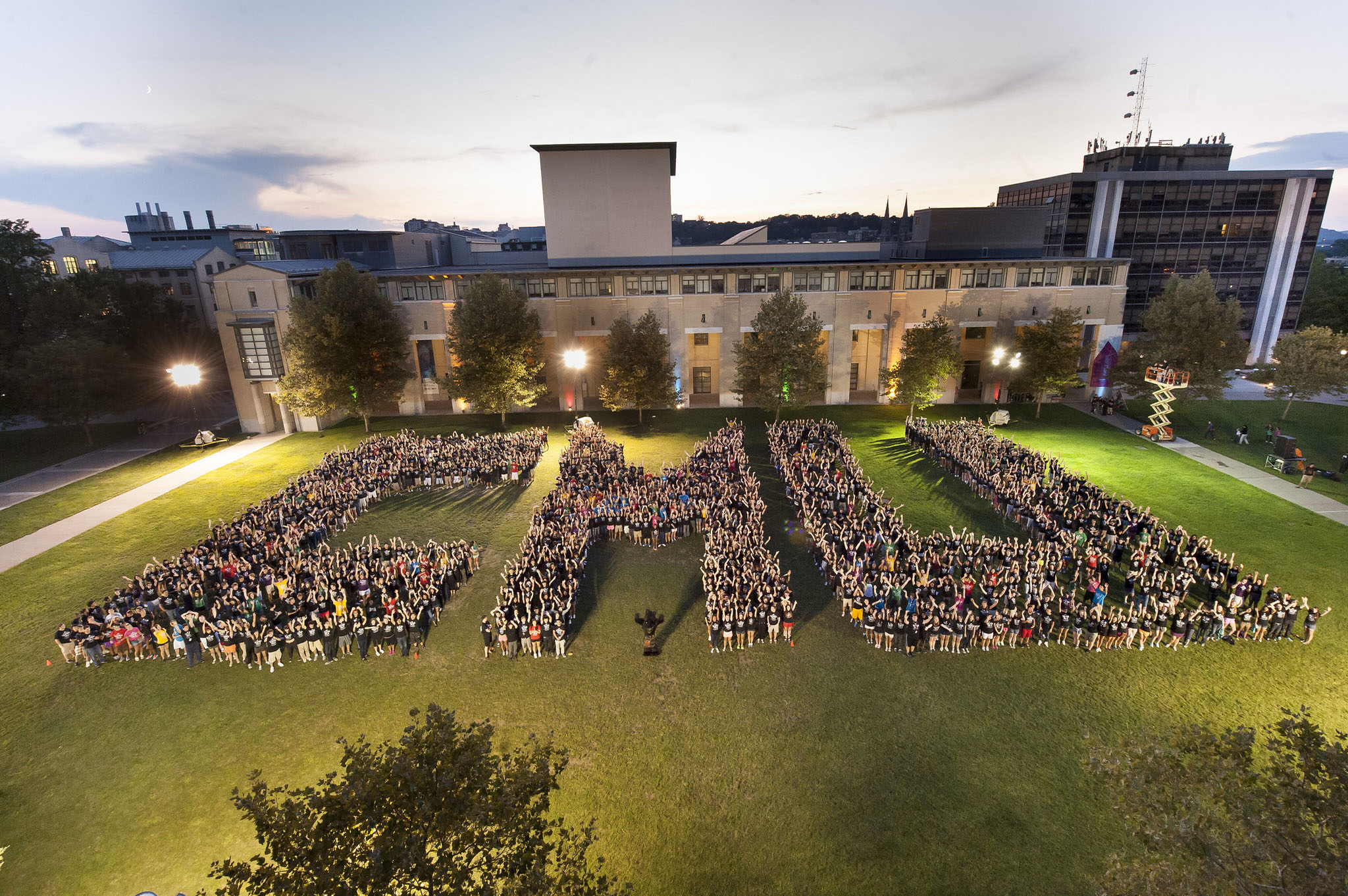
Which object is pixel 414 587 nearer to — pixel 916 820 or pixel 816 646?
pixel 816 646

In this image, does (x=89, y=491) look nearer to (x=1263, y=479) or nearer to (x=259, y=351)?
(x=259, y=351)

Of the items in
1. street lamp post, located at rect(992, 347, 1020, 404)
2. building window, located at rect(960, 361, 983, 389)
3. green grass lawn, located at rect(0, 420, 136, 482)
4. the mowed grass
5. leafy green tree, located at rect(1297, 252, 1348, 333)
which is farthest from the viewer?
leafy green tree, located at rect(1297, 252, 1348, 333)

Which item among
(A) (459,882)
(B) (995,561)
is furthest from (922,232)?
(A) (459,882)

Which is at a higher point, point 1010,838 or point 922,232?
point 922,232

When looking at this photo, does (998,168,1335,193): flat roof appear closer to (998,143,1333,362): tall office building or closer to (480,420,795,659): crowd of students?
(998,143,1333,362): tall office building

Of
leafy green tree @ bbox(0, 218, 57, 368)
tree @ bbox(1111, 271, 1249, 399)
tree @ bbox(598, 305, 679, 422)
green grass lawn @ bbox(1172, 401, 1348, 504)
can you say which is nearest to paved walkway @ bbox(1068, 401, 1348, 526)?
green grass lawn @ bbox(1172, 401, 1348, 504)
